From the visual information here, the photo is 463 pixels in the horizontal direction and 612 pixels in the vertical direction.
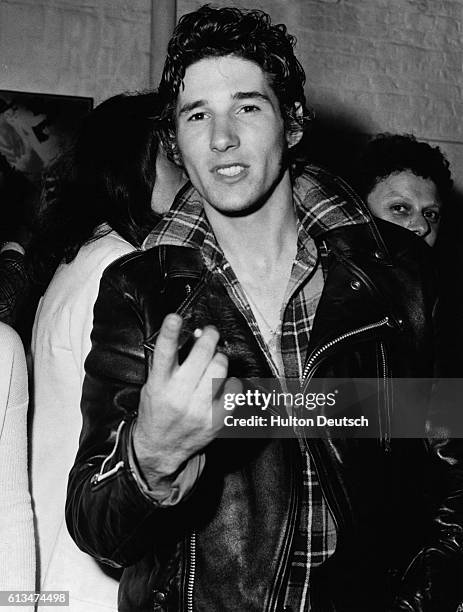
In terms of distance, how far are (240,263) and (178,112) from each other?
0.29 m

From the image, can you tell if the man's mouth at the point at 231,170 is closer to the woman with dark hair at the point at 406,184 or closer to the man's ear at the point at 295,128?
the man's ear at the point at 295,128

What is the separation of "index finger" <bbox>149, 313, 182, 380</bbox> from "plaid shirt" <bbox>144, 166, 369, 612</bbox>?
41cm

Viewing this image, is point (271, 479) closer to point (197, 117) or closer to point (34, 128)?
point (197, 117)

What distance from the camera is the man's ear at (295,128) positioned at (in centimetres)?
162

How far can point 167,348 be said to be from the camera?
0.94 meters

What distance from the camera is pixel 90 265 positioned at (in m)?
1.61

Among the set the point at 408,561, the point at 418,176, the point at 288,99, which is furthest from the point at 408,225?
the point at 408,561

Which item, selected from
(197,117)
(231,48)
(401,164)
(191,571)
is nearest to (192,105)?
(197,117)

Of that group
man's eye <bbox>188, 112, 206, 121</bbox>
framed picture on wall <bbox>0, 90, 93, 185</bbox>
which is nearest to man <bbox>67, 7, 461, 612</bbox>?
man's eye <bbox>188, 112, 206, 121</bbox>

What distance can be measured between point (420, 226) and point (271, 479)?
139 cm

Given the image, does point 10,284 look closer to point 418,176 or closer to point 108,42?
point 418,176

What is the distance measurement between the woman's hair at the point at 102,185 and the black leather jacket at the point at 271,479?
304 millimetres

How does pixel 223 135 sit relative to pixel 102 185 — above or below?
below

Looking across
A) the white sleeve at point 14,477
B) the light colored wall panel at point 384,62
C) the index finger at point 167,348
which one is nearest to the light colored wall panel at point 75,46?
the light colored wall panel at point 384,62
